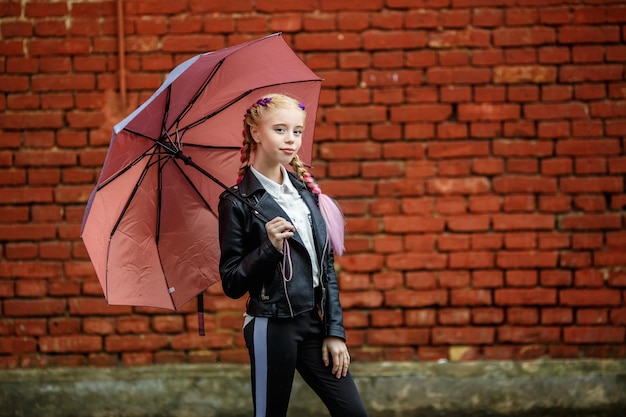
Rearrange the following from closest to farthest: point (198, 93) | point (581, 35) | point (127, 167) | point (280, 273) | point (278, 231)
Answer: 1. point (278, 231)
2. point (280, 273)
3. point (127, 167)
4. point (198, 93)
5. point (581, 35)

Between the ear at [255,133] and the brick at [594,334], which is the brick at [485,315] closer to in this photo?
the brick at [594,334]

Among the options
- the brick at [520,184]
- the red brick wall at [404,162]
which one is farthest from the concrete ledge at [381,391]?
the brick at [520,184]

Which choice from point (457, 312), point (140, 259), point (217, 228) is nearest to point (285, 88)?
point (217, 228)

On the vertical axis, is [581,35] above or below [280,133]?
above

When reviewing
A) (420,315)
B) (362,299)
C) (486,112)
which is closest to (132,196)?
(362,299)

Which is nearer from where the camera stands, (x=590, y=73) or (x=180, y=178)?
(x=180, y=178)

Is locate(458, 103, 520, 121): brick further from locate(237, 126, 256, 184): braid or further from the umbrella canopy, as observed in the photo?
locate(237, 126, 256, 184): braid

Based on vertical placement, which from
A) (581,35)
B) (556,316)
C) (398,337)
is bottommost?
(398,337)

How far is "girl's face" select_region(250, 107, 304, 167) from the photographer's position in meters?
2.75

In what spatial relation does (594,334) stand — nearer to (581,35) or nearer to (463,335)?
(463,335)

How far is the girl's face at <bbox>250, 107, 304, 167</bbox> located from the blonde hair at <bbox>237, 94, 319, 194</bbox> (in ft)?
0.06

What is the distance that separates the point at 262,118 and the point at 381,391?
2.38 m

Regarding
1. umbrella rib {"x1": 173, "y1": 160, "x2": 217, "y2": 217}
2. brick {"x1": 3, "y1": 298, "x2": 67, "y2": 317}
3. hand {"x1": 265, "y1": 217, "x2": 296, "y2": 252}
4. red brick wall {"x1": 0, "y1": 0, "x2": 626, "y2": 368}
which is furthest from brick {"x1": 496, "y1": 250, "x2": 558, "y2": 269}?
brick {"x1": 3, "y1": 298, "x2": 67, "y2": 317}

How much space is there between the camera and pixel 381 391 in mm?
4625
